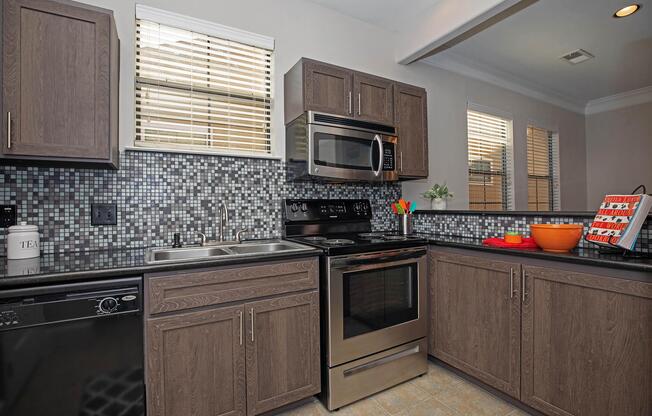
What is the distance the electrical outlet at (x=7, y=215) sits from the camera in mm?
1609

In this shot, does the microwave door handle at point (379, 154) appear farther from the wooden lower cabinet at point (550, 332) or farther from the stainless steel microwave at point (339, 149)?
the wooden lower cabinet at point (550, 332)

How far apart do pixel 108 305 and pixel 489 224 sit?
234cm

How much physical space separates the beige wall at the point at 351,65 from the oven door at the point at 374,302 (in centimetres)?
111

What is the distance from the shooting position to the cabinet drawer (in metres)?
1.37

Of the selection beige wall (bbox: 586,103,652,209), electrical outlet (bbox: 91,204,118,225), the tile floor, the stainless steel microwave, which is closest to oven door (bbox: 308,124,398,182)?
the stainless steel microwave

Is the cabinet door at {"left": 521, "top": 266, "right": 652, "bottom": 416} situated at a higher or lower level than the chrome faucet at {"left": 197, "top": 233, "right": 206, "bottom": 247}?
lower

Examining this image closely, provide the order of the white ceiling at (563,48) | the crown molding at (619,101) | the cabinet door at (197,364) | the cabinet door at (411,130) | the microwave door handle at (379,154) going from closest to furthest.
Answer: the cabinet door at (197,364) < the microwave door handle at (379,154) < the cabinet door at (411,130) < the white ceiling at (563,48) < the crown molding at (619,101)

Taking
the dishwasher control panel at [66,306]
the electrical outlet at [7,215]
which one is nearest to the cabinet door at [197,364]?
the dishwasher control panel at [66,306]

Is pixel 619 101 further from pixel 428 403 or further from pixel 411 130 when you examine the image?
pixel 428 403

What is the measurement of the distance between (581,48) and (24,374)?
5.05 meters

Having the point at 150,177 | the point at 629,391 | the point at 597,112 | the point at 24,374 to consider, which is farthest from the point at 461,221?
the point at 597,112

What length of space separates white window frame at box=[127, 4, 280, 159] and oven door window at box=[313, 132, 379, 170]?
16.8 inches

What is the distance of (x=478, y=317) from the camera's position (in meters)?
1.90

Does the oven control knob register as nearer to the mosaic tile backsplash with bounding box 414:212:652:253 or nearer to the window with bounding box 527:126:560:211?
the mosaic tile backsplash with bounding box 414:212:652:253
